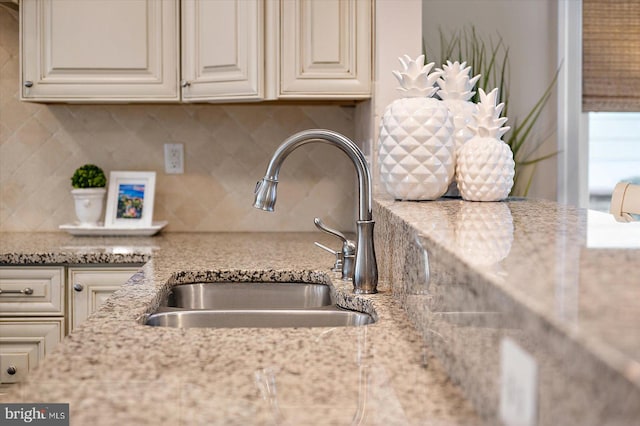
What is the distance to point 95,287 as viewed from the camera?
243 centimetres

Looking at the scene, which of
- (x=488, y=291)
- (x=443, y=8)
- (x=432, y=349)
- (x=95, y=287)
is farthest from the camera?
(x=443, y=8)

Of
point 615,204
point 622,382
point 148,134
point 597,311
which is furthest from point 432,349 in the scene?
point 148,134

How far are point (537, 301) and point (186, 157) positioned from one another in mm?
2507

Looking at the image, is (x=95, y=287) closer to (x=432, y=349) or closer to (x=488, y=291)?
(x=432, y=349)

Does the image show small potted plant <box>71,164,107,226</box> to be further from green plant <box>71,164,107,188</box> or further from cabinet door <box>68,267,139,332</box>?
cabinet door <box>68,267,139,332</box>

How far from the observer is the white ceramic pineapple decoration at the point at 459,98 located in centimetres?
195

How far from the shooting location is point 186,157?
2.99 metres

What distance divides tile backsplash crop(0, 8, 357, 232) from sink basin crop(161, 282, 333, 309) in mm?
980

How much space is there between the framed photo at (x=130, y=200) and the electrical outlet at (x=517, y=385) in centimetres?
228

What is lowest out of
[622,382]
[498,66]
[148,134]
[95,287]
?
[95,287]

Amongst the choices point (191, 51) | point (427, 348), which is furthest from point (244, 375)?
point (191, 51)

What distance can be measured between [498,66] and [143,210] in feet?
5.35

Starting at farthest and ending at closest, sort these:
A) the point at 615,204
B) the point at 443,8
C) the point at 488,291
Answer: the point at 443,8 → the point at 615,204 → the point at 488,291

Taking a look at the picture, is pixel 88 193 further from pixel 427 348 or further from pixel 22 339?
pixel 427 348
